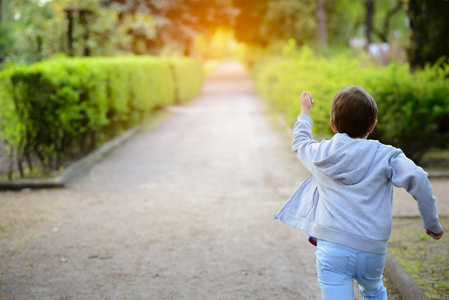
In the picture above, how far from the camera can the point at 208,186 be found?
8.77 metres

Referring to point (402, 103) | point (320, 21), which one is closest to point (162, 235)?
point (402, 103)

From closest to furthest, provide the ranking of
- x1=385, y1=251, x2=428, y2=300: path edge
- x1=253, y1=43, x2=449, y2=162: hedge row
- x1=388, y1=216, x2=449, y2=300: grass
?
x1=385, y1=251, x2=428, y2=300: path edge, x1=388, y1=216, x2=449, y2=300: grass, x1=253, y1=43, x2=449, y2=162: hedge row

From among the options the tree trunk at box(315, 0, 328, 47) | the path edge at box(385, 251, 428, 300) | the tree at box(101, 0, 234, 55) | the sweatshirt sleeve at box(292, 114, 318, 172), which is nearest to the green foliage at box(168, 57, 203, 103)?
the tree at box(101, 0, 234, 55)

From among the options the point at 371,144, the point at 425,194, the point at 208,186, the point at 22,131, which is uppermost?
the point at 371,144

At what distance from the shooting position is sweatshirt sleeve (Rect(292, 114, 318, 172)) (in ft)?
10.2

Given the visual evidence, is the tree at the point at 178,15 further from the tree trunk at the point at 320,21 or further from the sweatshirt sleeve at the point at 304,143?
the sweatshirt sleeve at the point at 304,143

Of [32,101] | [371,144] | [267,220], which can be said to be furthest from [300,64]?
[371,144]

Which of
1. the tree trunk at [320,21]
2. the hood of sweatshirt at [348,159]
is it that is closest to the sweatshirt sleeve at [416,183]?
the hood of sweatshirt at [348,159]

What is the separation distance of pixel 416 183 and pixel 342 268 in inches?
21.7

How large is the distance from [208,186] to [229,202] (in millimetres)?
1072

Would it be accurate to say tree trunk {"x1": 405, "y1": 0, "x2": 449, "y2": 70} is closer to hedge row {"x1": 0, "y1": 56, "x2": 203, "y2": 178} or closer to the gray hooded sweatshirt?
hedge row {"x1": 0, "y1": 56, "x2": 203, "y2": 178}

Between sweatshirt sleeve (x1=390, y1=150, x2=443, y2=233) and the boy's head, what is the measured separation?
A: 216mm

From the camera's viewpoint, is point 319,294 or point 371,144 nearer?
point 371,144

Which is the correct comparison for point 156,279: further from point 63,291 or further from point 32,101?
point 32,101
